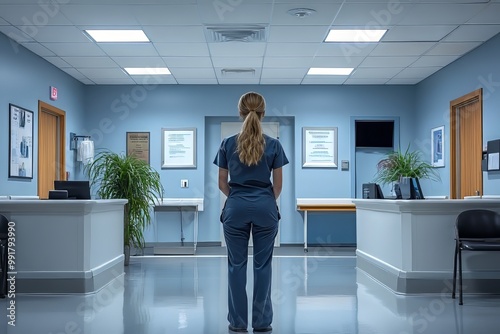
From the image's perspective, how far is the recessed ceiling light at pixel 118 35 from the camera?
20.9 feet

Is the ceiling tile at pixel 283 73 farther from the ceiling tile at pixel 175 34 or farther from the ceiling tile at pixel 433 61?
the ceiling tile at pixel 175 34

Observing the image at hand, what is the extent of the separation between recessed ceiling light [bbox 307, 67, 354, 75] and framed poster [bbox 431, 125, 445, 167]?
152cm

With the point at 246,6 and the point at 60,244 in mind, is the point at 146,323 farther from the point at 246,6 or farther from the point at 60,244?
the point at 246,6

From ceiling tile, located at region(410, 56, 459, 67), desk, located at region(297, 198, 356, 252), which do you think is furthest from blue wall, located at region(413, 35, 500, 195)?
desk, located at region(297, 198, 356, 252)

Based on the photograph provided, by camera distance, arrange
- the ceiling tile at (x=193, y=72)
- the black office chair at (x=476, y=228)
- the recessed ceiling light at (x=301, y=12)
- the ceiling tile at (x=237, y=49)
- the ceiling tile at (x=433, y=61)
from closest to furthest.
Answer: the black office chair at (x=476, y=228)
the recessed ceiling light at (x=301, y=12)
the ceiling tile at (x=237, y=49)
the ceiling tile at (x=433, y=61)
the ceiling tile at (x=193, y=72)

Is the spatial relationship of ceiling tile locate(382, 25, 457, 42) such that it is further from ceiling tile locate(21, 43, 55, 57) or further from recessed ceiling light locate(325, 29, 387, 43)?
ceiling tile locate(21, 43, 55, 57)

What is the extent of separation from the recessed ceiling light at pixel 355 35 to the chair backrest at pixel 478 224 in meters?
2.39

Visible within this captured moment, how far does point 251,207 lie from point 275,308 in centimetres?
127

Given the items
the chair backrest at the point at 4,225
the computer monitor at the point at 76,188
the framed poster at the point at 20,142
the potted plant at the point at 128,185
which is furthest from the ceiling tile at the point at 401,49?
the chair backrest at the point at 4,225

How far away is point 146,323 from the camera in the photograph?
3.78 m

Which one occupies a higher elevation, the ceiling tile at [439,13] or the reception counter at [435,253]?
the ceiling tile at [439,13]

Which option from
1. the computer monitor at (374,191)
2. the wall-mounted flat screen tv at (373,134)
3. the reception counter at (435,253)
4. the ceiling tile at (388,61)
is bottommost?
the reception counter at (435,253)

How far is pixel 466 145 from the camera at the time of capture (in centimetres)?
747

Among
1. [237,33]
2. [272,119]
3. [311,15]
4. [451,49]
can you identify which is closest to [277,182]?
[311,15]
